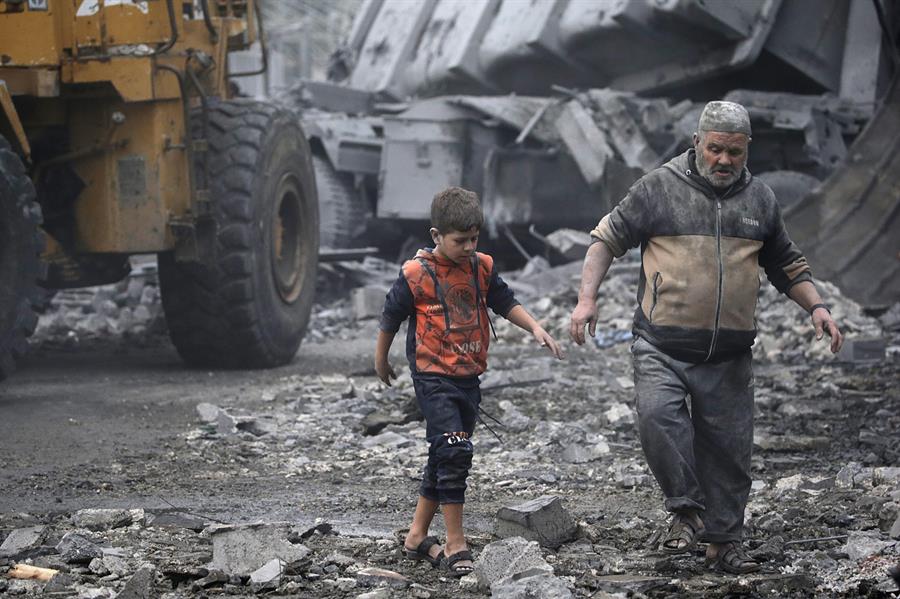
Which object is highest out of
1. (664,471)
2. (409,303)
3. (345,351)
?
(409,303)

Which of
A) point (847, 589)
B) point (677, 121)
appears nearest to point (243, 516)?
point (847, 589)

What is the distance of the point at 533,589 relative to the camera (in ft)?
12.6

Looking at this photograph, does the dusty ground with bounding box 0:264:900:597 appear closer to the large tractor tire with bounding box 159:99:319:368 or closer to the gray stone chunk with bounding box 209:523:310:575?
the gray stone chunk with bounding box 209:523:310:575

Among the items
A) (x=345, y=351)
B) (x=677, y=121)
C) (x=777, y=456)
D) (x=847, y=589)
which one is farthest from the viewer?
(x=677, y=121)

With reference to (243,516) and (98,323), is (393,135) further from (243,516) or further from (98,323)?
(243,516)

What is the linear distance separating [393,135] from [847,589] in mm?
11234

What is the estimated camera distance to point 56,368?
30.3 feet

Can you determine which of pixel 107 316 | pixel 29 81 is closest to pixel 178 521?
pixel 29 81

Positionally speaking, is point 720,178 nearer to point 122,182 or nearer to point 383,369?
point 383,369

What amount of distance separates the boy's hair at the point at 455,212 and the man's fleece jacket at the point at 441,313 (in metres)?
0.13

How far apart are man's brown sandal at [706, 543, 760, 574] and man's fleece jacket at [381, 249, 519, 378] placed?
94 centimetres

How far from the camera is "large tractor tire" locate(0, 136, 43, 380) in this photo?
23.3 feet

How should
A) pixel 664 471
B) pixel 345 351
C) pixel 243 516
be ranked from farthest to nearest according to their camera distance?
pixel 345 351 → pixel 243 516 → pixel 664 471

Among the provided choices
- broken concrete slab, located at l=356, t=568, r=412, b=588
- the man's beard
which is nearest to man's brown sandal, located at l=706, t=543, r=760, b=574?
broken concrete slab, located at l=356, t=568, r=412, b=588
